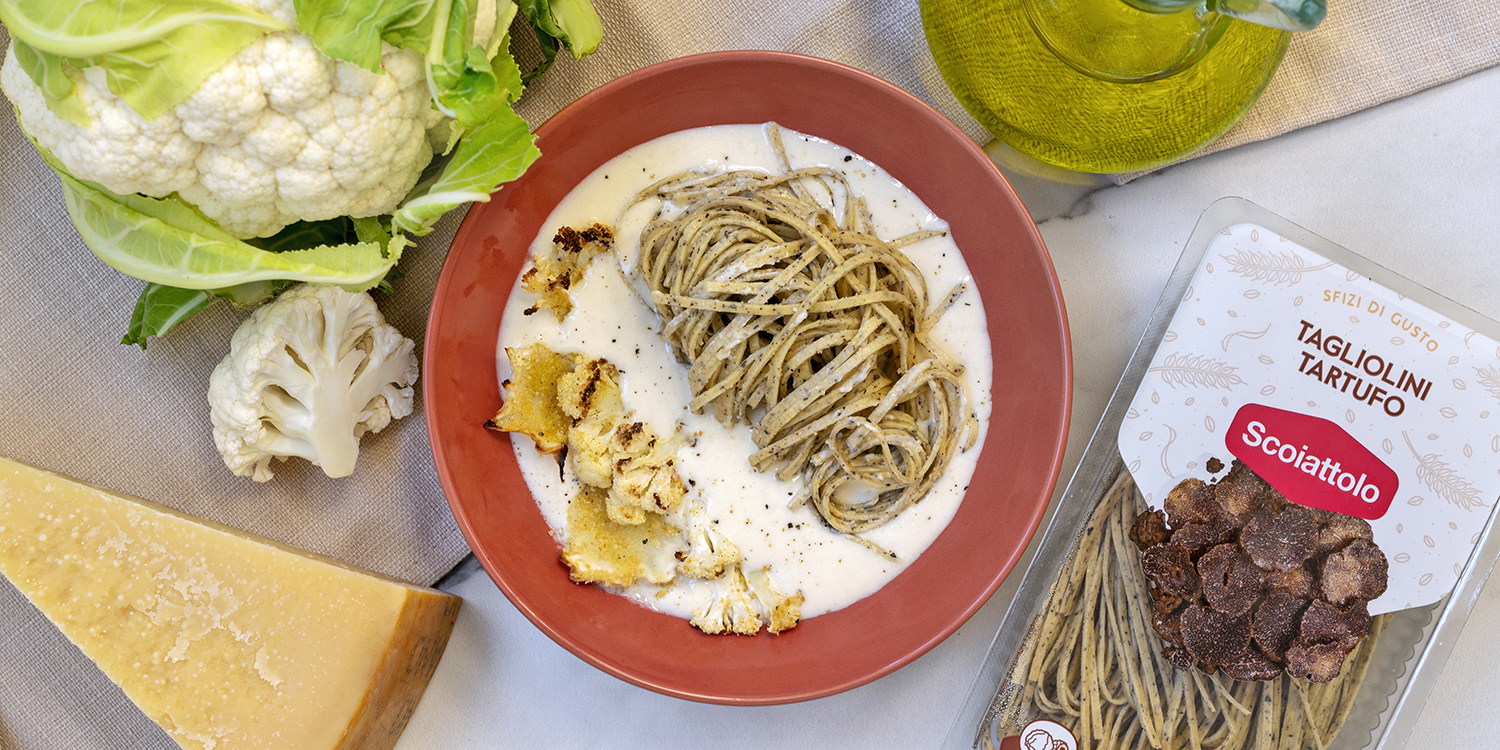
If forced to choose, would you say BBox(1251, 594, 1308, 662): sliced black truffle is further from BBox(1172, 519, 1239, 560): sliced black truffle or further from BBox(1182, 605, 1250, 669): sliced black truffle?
BBox(1172, 519, 1239, 560): sliced black truffle

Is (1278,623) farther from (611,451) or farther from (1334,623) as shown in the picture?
(611,451)

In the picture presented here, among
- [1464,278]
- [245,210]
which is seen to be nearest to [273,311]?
[245,210]

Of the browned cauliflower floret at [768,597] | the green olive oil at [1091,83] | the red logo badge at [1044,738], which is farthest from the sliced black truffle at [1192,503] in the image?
the browned cauliflower floret at [768,597]

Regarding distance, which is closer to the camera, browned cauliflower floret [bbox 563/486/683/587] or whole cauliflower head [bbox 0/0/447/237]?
whole cauliflower head [bbox 0/0/447/237]

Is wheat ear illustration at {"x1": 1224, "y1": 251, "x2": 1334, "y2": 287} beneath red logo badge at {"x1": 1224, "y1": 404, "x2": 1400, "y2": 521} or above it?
above

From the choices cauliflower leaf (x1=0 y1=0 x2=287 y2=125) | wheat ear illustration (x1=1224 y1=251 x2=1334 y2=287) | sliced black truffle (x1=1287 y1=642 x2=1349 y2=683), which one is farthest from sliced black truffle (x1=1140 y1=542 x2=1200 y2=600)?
cauliflower leaf (x1=0 y1=0 x2=287 y2=125)

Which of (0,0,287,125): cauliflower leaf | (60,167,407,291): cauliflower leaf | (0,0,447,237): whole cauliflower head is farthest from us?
(60,167,407,291): cauliflower leaf

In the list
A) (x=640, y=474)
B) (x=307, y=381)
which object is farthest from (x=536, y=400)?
(x=307, y=381)
